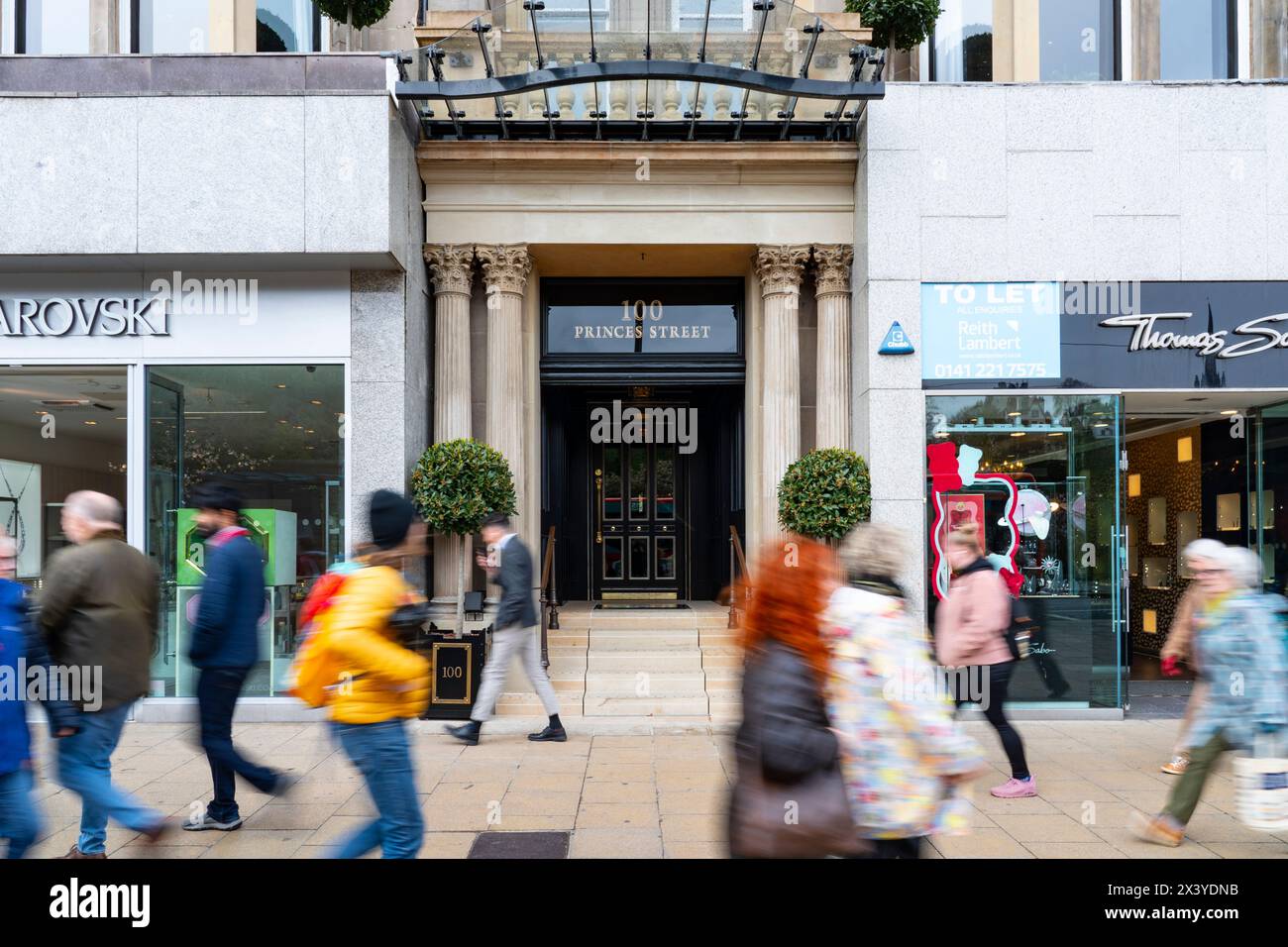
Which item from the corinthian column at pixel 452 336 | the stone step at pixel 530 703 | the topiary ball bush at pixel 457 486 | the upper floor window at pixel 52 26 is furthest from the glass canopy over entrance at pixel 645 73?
the stone step at pixel 530 703

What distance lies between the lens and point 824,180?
33.4 feet

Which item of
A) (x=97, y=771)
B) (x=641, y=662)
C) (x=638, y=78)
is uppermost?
(x=638, y=78)

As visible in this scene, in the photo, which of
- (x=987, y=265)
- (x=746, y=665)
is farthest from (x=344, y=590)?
(x=987, y=265)

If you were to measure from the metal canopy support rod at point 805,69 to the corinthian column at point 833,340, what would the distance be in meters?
1.36

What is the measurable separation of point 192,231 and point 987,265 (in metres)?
8.01

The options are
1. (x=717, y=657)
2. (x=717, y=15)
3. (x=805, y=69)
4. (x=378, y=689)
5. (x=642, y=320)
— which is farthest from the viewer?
(x=642, y=320)

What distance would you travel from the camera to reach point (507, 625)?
7.57 m

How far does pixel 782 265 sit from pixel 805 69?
204cm

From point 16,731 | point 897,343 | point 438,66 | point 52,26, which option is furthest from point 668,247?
point 16,731

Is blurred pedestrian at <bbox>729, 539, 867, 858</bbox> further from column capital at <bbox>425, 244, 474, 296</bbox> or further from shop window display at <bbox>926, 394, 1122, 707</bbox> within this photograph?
column capital at <bbox>425, 244, 474, 296</bbox>

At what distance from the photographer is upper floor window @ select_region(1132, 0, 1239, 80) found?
10.4 meters

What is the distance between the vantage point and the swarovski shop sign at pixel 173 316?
9.16 metres

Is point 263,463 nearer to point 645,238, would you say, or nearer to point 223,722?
point 223,722

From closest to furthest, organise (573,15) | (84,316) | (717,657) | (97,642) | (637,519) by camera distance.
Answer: (97,642) → (84,316) → (717,657) → (573,15) → (637,519)
